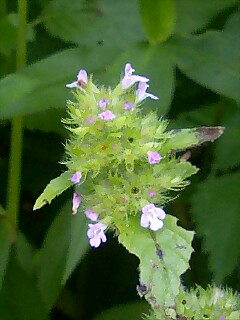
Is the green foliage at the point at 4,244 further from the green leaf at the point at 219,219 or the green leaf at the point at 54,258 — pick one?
the green leaf at the point at 219,219

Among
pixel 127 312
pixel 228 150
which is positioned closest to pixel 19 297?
pixel 127 312

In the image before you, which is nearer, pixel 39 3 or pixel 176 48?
pixel 176 48

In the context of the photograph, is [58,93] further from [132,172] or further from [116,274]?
[116,274]

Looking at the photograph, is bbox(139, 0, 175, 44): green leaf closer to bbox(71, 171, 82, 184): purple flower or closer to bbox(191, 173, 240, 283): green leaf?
bbox(191, 173, 240, 283): green leaf

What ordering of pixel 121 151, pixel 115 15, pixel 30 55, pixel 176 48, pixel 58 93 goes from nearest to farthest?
pixel 121 151 → pixel 58 93 → pixel 176 48 → pixel 115 15 → pixel 30 55

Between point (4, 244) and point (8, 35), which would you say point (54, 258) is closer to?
point (4, 244)

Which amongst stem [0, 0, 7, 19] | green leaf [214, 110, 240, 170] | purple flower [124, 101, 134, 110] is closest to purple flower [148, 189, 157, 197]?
A: purple flower [124, 101, 134, 110]

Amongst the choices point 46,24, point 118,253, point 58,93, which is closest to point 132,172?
point 58,93

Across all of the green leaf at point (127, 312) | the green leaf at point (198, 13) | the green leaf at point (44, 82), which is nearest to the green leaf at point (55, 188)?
the green leaf at point (44, 82)
